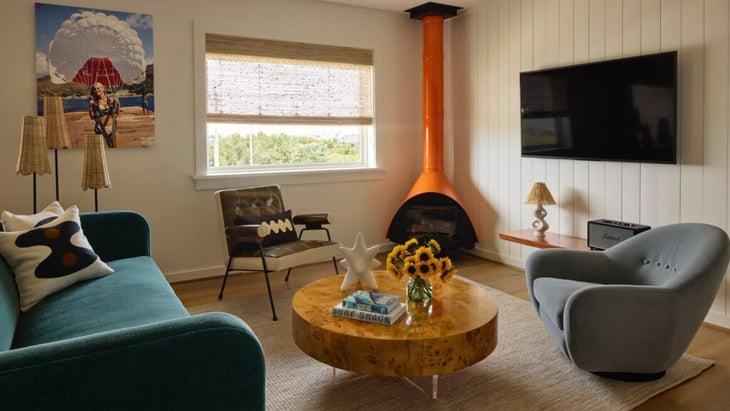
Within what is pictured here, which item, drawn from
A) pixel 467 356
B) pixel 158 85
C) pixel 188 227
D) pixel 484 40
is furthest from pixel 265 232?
pixel 484 40

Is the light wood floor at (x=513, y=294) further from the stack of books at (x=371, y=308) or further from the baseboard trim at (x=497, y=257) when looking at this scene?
the stack of books at (x=371, y=308)

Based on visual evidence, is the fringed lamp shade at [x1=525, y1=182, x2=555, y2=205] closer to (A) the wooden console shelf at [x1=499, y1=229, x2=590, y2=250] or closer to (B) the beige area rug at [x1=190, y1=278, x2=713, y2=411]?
(A) the wooden console shelf at [x1=499, y1=229, x2=590, y2=250]

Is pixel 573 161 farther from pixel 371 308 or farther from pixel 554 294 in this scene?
pixel 371 308

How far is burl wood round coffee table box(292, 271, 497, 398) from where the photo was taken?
2.14 metres

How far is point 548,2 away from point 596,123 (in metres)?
1.10

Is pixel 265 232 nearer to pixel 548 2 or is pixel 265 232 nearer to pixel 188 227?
pixel 188 227

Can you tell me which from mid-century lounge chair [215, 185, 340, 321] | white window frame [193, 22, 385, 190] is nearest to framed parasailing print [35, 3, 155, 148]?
white window frame [193, 22, 385, 190]

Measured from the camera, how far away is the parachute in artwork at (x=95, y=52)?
3.82 m

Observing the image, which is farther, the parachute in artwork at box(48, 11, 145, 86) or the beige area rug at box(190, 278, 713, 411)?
the parachute in artwork at box(48, 11, 145, 86)

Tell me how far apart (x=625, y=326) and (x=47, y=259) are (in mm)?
2636

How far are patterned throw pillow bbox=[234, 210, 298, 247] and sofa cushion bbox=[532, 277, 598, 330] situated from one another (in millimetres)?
1906

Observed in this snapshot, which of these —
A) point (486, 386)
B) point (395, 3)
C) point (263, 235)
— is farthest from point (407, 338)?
point (395, 3)

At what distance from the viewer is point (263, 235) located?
11.7ft

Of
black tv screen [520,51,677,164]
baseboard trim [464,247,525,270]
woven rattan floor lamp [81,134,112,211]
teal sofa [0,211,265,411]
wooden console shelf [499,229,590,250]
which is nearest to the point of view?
teal sofa [0,211,265,411]
